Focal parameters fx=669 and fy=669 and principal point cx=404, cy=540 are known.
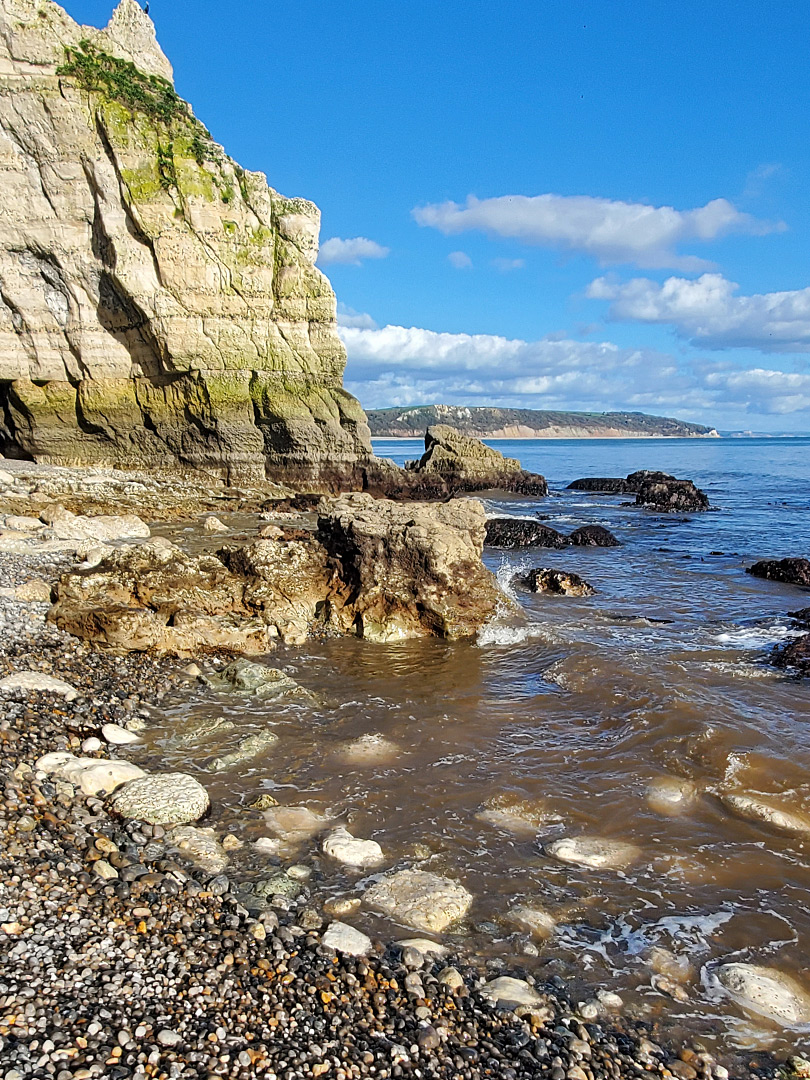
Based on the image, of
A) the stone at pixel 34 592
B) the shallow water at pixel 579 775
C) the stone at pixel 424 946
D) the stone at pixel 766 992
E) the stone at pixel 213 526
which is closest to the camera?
the stone at pixel 766 992

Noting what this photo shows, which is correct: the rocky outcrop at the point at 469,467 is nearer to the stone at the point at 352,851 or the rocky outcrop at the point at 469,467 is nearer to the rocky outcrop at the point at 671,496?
the rocky outcrop at the point at 671,496

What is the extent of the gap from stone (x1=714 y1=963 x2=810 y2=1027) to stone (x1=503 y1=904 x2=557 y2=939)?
1.07 meters

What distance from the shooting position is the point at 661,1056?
11.8 feet

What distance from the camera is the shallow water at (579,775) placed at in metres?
4.56

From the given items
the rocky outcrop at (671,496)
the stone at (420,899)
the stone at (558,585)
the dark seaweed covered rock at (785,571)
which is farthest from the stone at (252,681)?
the rocky outcrop at (671,496)

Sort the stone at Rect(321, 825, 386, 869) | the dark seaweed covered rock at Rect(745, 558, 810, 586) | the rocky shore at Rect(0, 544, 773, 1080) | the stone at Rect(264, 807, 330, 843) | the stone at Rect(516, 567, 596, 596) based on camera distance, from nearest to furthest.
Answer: the rocky shore at Rect(0, 544, 773, 1080)
the stone at Rect(321, 825, 386, 869)
the stone at Rect(264, 807, 330, 843)
the stone at Rect(516, 567, 596, 596)
the dark seaweed covered rock at Rect(745, 558, 810, 586)

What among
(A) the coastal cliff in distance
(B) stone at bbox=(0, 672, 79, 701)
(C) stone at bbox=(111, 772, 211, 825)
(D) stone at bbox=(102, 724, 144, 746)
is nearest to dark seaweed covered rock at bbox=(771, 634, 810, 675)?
(C) stone at bbox=(111, 772, 211, 825)

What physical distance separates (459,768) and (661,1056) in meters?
3.35

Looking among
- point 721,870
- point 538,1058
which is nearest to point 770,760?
point 721,870

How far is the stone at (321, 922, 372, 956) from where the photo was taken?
163 inches

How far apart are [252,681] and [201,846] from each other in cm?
352

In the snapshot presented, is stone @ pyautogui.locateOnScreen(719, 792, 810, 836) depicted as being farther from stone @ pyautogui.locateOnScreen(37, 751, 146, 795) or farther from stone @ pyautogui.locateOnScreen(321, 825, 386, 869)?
stone @ pyautogui.locateOnScreen(37, 751, 146, 795)

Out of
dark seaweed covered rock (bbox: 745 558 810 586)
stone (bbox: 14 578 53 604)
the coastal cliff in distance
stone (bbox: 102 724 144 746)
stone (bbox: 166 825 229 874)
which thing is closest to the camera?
stone (bbox: 166 825 229 874)

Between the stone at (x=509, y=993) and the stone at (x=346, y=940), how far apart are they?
2.47 ft
